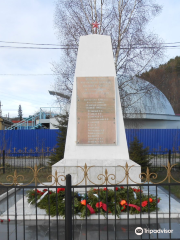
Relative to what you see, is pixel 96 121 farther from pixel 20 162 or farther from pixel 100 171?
pixel 20 162

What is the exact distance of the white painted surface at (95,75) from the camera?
4.99 m

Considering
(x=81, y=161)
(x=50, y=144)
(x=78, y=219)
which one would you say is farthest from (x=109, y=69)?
(x=50, y=144)

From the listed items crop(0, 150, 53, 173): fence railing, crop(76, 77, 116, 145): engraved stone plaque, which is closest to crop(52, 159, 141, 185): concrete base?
crop(76, 77, 116, 145): engraved stone plaque

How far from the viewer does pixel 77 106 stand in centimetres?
506

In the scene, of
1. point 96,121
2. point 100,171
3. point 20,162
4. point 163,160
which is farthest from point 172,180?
point 20,162

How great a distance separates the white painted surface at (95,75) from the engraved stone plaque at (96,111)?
0.12m

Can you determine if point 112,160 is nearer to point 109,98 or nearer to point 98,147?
point 98,147

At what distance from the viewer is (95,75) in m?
5.15

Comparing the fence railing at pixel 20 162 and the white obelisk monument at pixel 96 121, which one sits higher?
the white obelisk monument at pixel 96 121

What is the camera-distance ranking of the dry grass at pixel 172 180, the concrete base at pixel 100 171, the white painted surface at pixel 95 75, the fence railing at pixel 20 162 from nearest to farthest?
the concrete base at pixel 100 171 < the white painted surface at pixel 95 75 < the dry grass at pixel 172 180 < the fence railing at pixel 20 162

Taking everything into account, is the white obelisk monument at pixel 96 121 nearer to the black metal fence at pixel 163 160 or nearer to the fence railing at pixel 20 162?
the black metal fence at pixel 163 160

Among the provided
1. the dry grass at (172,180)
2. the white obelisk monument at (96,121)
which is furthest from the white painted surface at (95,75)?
the dry grass at (172,180)

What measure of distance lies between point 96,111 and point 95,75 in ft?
2.63

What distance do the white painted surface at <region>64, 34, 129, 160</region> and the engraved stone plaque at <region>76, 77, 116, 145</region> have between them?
12 centimetres
